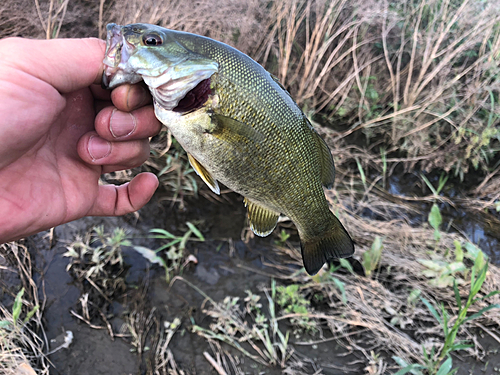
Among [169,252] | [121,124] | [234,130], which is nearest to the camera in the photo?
[234,130]

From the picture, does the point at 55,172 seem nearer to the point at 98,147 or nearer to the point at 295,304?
the point at 98,147

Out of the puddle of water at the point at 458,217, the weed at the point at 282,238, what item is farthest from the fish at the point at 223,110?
the puddle of water at the point at 458,217

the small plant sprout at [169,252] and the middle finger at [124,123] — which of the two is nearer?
the middle finger at [124,123]

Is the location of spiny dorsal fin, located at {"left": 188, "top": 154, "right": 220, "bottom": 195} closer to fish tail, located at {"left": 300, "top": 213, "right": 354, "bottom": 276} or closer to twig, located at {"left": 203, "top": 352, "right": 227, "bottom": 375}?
fish tail, located at {"left": 300, "top": 213, "right": 354, "bottom": 276}

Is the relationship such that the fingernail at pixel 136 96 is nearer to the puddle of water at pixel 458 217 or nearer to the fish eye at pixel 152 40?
the fish eye at pixel 152 40

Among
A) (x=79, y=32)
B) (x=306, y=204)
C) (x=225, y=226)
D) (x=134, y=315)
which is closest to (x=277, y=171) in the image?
(x=306, y=204)

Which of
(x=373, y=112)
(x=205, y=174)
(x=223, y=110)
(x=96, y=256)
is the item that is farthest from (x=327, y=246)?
(x=373, y=112)
